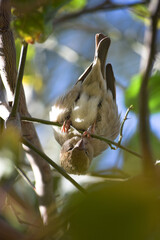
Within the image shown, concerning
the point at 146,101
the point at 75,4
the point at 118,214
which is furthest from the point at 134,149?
the point at 118,214

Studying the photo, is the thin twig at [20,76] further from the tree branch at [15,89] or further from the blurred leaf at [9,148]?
the blurred leaf at [9,148]

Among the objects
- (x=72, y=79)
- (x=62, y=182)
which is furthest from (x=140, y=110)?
(x=72, y=79)

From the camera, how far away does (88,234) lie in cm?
71

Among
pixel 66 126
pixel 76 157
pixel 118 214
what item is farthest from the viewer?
pixel 66 126

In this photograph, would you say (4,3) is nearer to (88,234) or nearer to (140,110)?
(140,110)

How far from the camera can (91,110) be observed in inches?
146

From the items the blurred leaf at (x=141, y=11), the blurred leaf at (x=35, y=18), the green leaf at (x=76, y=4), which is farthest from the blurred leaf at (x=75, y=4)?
the blurred leaf at (x=35, y=18)

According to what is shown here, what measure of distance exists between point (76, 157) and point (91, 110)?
0.66 metres

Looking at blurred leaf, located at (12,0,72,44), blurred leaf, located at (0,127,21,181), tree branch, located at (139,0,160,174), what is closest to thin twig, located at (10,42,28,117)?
blurred leaf, located at (12,0,72,44)

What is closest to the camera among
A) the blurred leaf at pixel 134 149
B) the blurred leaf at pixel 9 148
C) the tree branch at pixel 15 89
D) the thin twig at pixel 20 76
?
the blurred leaf at pixel 9 148

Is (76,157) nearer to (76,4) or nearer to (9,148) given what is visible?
(76,4)

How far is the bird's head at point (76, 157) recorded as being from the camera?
10.6 feet

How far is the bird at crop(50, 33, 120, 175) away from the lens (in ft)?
11.7

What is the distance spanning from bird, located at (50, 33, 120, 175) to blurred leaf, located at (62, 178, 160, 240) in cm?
258
